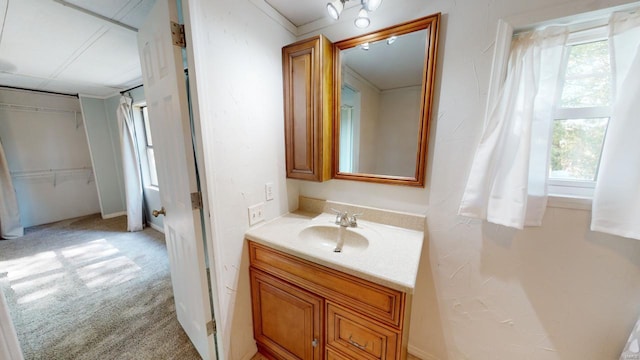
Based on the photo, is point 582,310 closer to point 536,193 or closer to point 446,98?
point 536,193

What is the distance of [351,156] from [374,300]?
0.86m

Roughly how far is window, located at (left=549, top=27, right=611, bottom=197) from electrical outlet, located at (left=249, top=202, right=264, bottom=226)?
152 centimetres

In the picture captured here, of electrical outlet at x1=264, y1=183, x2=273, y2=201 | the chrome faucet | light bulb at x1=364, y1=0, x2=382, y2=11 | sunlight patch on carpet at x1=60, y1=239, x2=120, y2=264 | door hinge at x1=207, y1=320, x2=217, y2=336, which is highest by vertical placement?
light bulb at x1=364, y1=0, x2=382, y2=11

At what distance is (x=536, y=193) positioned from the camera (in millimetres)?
951

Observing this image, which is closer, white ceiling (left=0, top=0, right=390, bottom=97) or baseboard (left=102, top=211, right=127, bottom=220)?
white ceiling (left=0, top=0, right=390, bottom=97)

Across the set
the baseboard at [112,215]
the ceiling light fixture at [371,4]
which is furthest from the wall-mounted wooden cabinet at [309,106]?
the baseboard at [112,215]

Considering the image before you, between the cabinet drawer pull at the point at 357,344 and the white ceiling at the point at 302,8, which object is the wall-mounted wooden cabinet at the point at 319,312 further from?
the white ceiling at the point at 302,8

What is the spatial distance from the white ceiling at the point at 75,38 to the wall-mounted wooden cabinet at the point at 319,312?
4.87 feet

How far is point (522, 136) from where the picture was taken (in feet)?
3.00

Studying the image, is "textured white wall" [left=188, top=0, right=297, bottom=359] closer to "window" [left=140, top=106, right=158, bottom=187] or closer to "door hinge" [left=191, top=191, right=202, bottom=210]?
"door hinge" [left=191, top=191, right=202, bottom=210]

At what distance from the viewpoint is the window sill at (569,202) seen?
90 cm

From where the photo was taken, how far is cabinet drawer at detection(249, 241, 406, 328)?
84cm

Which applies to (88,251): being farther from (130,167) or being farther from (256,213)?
(256,213)

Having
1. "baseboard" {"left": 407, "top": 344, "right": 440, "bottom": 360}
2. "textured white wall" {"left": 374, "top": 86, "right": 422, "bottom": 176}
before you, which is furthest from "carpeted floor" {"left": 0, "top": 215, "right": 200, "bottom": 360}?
"textured white wall" {"left": 374, "top": 86, "right": 422, "bottom": 176}
